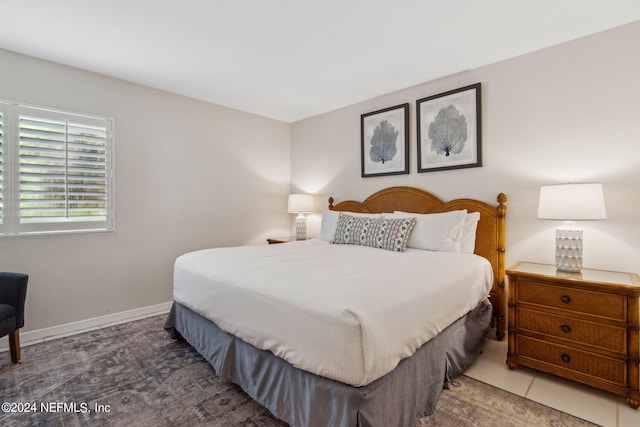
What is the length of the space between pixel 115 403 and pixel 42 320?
1.57 metres

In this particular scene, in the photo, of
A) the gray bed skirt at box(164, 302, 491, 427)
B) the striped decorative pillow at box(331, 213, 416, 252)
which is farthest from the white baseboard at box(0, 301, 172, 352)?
the striped decorative pillow at box(331, 213, 416, 252)

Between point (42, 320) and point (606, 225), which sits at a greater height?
point (606, 225)

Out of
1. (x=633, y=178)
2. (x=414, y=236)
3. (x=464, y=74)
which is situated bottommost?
(x=414, y=236)

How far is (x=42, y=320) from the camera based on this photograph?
2689 mm

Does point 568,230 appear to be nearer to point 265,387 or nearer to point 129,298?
point 265,387

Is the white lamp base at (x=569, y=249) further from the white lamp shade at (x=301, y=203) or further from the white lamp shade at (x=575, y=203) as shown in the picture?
the white lamp shade at (x=301, y=203)

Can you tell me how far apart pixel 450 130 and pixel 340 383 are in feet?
8.63

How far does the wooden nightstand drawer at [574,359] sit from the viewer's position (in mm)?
1799

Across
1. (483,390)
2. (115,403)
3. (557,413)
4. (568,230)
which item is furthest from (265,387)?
(568,230)

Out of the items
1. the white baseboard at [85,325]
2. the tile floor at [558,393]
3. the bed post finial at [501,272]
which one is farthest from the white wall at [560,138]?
the white baseboard at [85,325]

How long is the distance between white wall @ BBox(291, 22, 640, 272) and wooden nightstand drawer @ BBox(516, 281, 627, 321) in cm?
58

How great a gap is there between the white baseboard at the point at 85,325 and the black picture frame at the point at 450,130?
3.30m

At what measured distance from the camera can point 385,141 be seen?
3.53 metres

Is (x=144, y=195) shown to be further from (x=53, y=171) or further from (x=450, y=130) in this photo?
(x=450, y=130)
